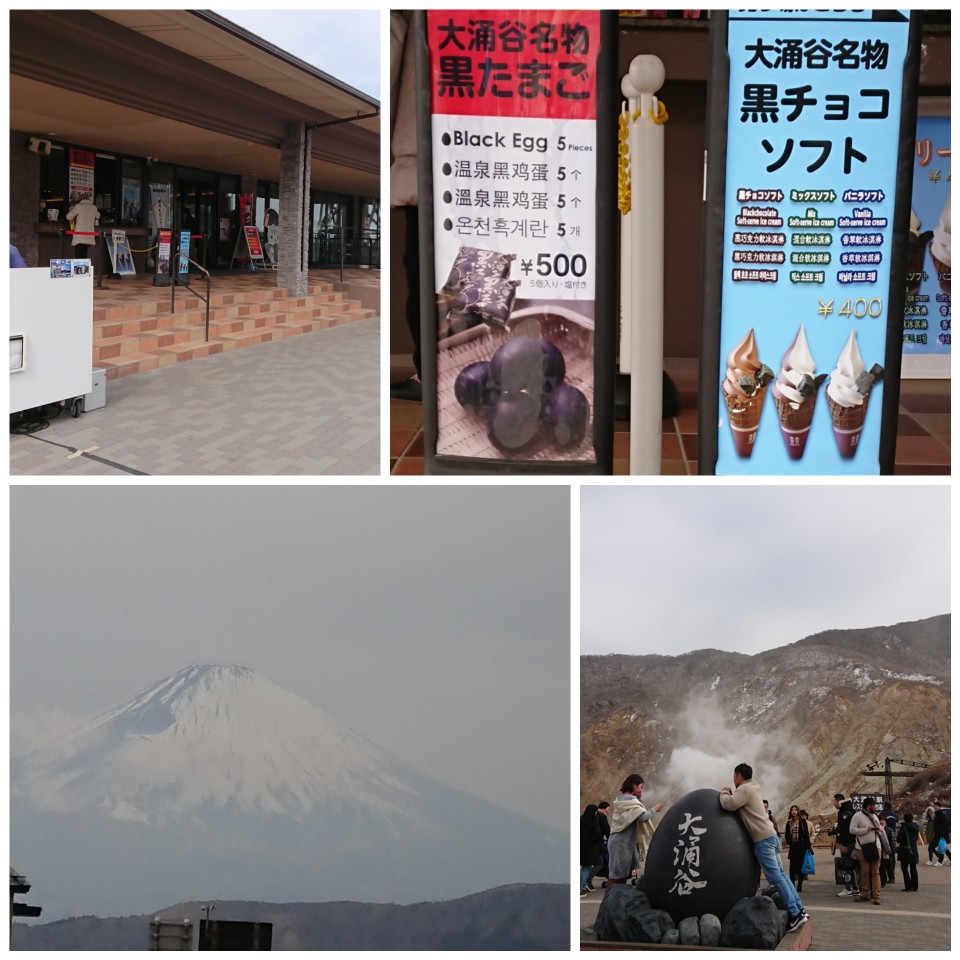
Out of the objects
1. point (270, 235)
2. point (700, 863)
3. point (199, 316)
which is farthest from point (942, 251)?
point (270, 235)

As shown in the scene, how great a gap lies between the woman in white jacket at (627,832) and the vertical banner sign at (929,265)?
11.0 ft

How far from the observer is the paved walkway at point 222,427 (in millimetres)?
5266

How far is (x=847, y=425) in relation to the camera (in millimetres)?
3586

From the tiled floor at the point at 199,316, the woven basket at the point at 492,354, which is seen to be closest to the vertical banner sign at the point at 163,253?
the tiled floor at the point at 199,316

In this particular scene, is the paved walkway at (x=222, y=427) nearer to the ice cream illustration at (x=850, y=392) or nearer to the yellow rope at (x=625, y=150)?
the yellow rope at (x=625, y=150)

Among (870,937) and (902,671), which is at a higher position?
(902,671)

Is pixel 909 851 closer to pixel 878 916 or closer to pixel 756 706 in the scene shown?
pixel 878 916

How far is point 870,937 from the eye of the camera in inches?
143

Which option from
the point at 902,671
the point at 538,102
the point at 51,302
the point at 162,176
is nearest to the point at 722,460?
the point at 902,671

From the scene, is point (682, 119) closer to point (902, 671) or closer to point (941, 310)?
point (941, 310)

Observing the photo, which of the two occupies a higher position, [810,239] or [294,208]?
[294,208]

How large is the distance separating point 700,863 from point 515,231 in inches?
87.1

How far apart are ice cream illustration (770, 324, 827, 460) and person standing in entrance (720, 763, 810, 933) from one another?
124cm

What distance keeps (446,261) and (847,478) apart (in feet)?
5.08
